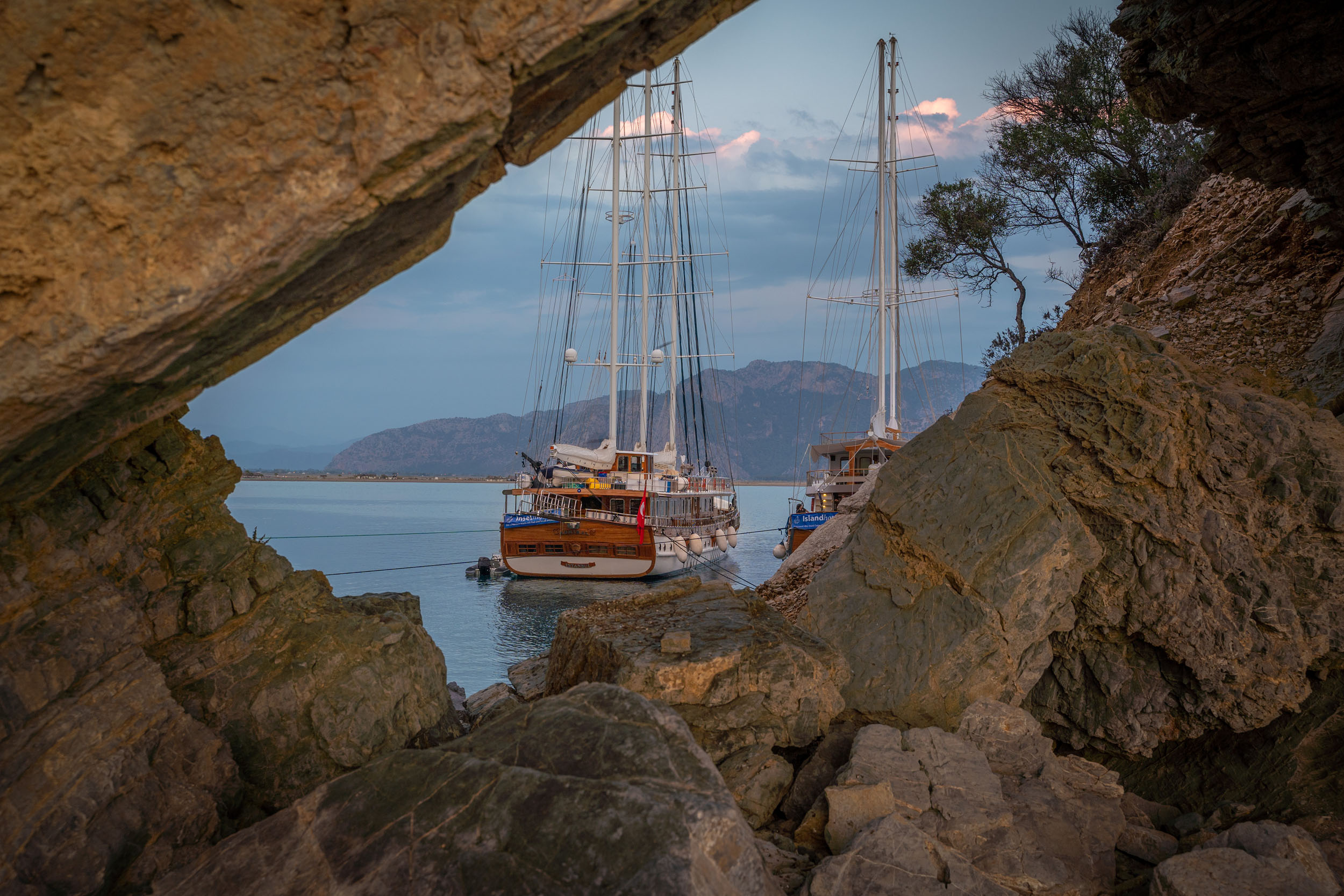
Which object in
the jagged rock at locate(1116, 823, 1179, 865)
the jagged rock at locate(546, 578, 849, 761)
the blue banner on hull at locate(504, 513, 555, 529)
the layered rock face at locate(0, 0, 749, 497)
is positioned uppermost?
the layered rock face at locate(0, 0, 749, 497)

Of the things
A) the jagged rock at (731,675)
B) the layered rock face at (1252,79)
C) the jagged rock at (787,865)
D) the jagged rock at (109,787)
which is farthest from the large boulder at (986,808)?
the layered rock face at (1252,79)

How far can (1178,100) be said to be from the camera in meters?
7.17

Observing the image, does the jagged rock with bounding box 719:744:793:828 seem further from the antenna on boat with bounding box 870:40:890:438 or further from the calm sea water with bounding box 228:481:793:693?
the antenna on boat with bounding box 870:40:890:438

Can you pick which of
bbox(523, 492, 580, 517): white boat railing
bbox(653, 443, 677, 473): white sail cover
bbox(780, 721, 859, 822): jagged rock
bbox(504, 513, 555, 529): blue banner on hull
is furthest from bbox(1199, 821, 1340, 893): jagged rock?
bbox(653, 443, 677, 473): white sail cover

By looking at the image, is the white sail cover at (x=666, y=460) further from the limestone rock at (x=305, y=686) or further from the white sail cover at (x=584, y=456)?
the limestone rock at (x=305, y=686)

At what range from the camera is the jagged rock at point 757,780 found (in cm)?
507

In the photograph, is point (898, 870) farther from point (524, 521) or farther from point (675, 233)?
point (675, 233)

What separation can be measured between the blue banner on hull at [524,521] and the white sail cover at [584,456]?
2296mm

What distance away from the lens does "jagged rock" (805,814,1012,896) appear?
3867mm

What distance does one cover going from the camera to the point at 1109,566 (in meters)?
6.22

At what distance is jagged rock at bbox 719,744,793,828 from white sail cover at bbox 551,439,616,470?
2306cm

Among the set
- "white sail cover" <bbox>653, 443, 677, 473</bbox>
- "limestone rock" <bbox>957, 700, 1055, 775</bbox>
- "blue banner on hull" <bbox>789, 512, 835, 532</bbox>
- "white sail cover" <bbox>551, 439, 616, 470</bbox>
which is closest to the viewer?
"limestone rock" <bbox>957, 700, 1055, 775</bbox>

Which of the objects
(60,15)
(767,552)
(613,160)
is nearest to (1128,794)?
(60,15)

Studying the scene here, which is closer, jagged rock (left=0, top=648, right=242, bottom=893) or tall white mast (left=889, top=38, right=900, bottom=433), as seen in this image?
jagged rock (left=0, top=648, right=242, bottom=893)
